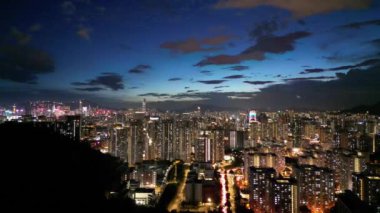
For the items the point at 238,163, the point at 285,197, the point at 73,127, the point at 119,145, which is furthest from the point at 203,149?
the point at 285,197

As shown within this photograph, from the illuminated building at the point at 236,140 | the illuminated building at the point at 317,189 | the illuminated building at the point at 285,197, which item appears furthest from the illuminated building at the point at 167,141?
the illuminated building at the point at 285,197

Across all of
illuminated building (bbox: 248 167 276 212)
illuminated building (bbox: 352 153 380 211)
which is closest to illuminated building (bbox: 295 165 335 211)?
→ illuminated building (bbox: 352 153 380 211)

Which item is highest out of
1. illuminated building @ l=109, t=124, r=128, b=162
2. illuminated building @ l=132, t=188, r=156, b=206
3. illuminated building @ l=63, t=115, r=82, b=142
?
illuminated building @ l=63, t=115, r=82, b=142

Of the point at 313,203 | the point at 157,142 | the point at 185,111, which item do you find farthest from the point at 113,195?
the point at 185,111

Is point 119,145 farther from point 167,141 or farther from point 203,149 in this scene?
point 203,149

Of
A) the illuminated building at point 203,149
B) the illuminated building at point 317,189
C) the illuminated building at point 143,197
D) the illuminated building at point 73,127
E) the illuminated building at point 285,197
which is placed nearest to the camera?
the illuminated building at point 285,197

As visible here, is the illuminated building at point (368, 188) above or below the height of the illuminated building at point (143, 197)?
above

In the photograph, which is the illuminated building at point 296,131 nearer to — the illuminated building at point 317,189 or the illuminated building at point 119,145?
the illuminated building at point 317,189

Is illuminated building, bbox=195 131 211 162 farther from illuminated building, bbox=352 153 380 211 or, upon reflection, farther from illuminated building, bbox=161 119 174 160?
illuminated building, bbox=352 153 380 211
